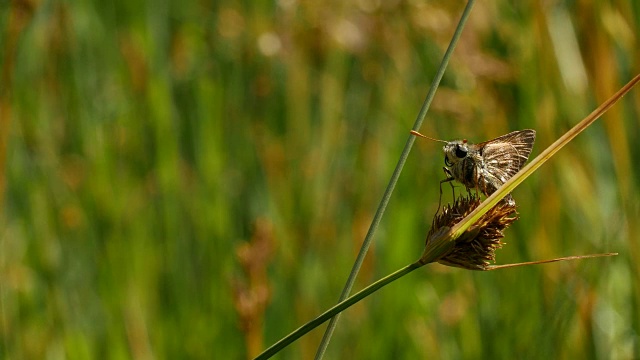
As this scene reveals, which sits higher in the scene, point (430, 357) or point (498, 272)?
point (498, 272)

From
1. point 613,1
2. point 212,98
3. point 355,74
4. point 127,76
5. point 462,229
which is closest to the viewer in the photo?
point 462,229

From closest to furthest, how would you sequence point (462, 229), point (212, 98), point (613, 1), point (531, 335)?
point (462, 229) < point (531, 335) < point (613, 1) < point (212, 98)

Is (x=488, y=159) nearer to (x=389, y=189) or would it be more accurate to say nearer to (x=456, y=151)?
(x=456, y=151)

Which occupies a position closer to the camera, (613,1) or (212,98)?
(613,1)

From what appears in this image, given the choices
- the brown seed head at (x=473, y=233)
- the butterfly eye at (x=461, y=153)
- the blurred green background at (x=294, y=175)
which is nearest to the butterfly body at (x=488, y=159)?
the butterfly eye at (x=461, y=153)

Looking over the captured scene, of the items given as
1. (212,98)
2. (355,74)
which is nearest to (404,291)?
(212,98)

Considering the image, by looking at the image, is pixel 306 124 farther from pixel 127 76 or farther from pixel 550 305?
pixel 550 305
